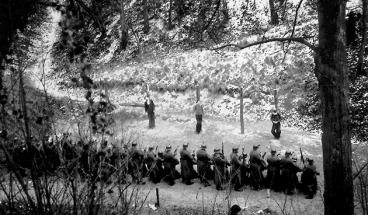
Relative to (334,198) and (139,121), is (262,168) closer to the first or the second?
(334,198)

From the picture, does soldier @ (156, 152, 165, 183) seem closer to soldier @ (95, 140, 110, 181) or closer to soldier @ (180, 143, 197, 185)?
soldier @ (180, 143, 197, 185)

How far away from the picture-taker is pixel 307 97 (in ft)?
52.7

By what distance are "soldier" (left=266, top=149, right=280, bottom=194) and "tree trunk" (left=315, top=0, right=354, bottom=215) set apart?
3.83 m

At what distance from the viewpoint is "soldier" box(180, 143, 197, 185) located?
37.8ft

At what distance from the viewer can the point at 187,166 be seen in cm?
1159

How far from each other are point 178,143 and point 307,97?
598 cm

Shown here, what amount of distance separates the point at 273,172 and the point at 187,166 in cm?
264

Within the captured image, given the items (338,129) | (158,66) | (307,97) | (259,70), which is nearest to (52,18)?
(158,66)

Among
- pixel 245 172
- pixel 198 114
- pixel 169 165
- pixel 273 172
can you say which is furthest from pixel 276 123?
pixel 169 165

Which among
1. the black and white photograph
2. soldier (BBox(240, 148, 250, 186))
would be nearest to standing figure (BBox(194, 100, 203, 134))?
the black and white photograph

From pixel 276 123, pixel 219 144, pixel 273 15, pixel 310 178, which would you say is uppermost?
pixel 273 15

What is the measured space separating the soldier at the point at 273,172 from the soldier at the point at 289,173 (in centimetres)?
16

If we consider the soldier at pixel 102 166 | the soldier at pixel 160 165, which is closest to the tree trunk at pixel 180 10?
the soldier at pixel 160 165

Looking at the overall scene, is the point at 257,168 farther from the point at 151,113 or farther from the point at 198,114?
the point at 151,113
